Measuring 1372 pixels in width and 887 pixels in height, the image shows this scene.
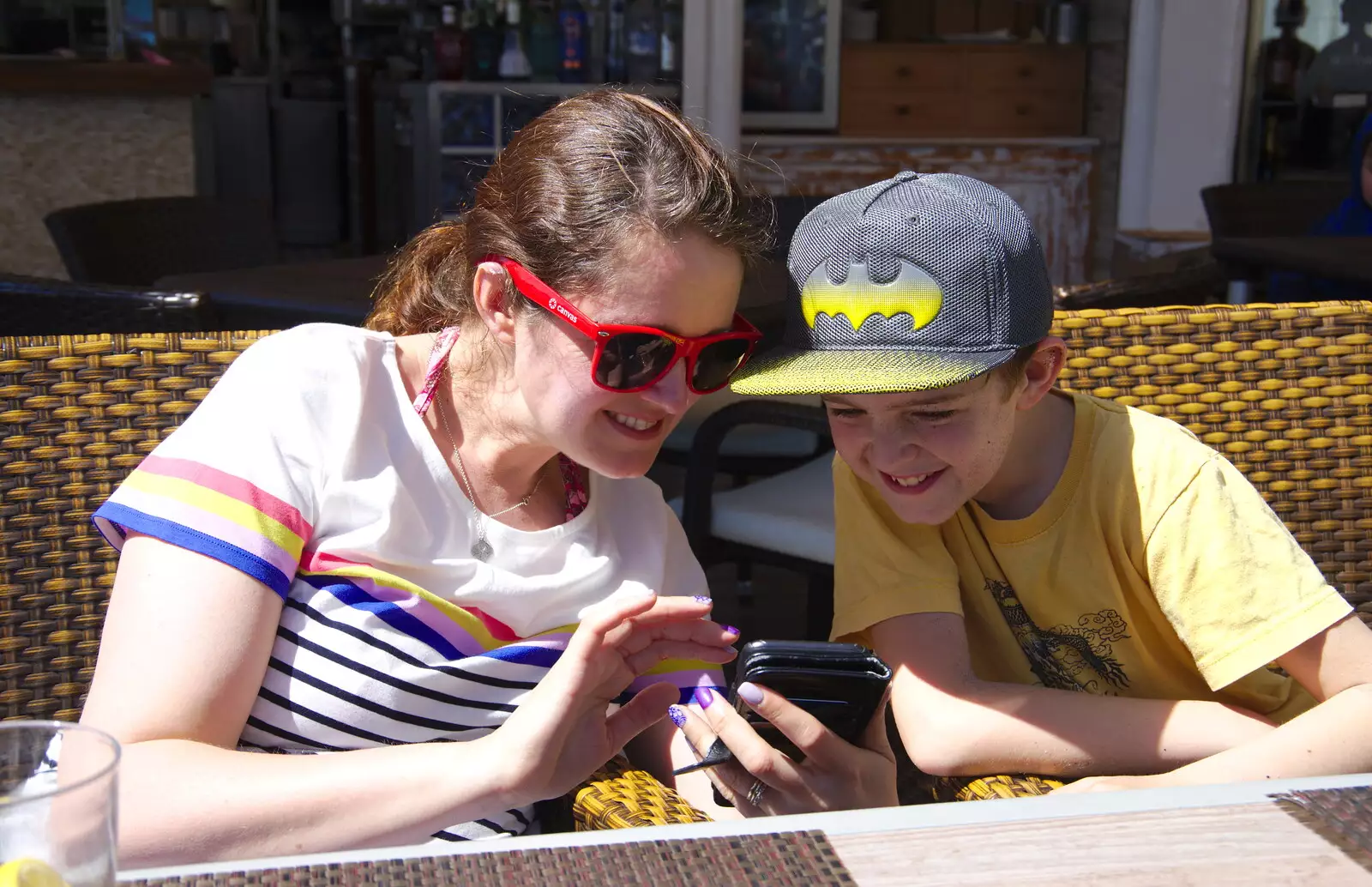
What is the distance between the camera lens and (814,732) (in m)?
1.39

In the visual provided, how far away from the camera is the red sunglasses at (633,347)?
1.47 metres

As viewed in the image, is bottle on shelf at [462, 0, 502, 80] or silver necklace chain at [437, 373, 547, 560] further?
bottle on shelf at [462, 0, 502, 80]

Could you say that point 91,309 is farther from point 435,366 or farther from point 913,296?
point 913,296

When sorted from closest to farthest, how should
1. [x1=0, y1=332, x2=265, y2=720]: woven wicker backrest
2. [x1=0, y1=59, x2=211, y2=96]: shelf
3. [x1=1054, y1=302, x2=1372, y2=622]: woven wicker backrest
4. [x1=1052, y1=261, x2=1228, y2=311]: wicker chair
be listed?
[x1=0, y1=332, x2=265, y2=720]: woven wicker backrest < [x1=1054, y1=302, x2=1372, y2=622]: woven wicker backrest < [x1=1052, y1=261, x2=1228, y2=311]: wicker chair < [x1=0, y1=59, x2=211, y2=96]: shelf

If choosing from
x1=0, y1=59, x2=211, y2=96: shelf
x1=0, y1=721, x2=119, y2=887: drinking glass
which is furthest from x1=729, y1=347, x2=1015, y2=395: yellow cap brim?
x1=0, y1=59, x2=211, y2=96: shelf

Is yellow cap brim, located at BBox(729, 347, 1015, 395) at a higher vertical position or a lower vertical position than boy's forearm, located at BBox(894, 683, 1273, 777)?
higher

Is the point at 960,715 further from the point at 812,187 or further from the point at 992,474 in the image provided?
the point at 812,187

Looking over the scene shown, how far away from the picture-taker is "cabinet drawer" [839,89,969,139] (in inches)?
269

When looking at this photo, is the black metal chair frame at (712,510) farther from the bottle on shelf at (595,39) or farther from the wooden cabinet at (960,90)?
the bottle on shelf at (595,39)

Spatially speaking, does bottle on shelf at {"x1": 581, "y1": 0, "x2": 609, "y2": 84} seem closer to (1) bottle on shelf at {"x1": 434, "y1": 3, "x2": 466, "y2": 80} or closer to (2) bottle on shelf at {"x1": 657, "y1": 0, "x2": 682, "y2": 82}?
(2) bottle on shelf at {"x1": 657, "y1": 0, "x2": 682, "y2": 82}

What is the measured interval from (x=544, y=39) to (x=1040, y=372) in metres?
5.97

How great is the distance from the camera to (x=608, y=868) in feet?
3.06

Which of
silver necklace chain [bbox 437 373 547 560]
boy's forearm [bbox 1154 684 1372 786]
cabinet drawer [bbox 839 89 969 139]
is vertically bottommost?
boy's forearm [bbox 1154 684 1372 786]

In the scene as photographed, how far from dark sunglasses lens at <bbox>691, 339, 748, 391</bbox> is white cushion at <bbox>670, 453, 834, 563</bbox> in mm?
854
